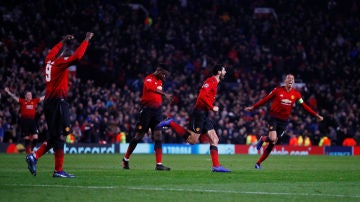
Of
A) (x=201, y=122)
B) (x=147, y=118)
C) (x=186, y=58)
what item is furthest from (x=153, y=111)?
(x=186, y=58)

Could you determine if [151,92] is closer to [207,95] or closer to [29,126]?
[207,95]

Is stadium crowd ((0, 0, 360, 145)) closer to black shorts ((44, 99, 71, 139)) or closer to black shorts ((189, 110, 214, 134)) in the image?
black shorts ((189, 110, 214, 134))

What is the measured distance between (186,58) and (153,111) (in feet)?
82.2

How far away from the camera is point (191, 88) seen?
44.0m

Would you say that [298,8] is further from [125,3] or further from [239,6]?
[125,3]

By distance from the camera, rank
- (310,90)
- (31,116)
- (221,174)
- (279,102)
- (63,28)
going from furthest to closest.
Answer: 1. (310,90)
2. (63,28)
3. (31,116)
4. (279,102)
5. (221,174)

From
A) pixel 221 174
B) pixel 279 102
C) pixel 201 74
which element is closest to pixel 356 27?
pixel 201 74

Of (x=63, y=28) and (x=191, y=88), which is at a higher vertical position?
(x=63, y=28)

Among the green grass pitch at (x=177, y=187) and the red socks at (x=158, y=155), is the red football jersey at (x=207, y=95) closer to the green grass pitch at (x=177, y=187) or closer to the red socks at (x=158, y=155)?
the red socks at (x=158, y=155)

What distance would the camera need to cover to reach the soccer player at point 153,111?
2086 centimetres

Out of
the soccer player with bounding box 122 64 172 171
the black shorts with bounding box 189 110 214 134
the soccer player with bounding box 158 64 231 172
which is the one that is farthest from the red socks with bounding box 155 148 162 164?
the black shorts with bounding box 189 110 214 134

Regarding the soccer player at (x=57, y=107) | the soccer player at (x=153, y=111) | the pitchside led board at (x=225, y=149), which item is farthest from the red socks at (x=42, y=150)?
the pitchside led board at (x=225, y=149)

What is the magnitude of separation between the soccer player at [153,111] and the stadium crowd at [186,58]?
16218 millimetres

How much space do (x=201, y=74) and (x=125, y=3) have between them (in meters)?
7.12
